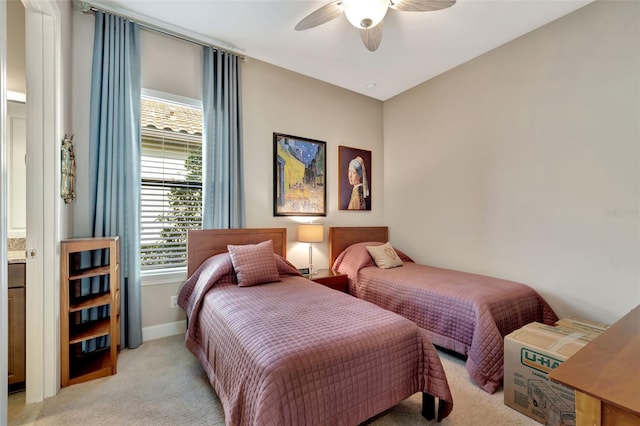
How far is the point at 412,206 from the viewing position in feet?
13.1

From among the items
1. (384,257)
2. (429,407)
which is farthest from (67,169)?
(384,257)

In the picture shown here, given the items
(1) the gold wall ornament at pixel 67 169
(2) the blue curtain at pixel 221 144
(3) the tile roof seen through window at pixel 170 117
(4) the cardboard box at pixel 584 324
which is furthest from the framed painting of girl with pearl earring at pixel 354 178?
(1) the gold wall ornament at pixel 67 169

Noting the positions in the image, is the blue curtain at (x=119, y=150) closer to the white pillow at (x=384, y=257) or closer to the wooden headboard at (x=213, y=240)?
the wooden headboard at (x=213, y=240)

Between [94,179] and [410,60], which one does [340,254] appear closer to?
[410,60]

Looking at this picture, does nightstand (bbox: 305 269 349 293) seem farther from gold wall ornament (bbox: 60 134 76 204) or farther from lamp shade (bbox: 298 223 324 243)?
gold wall ornament (bbox: 60 134 76 204)

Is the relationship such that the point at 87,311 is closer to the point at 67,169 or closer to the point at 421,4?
the point at 67,169

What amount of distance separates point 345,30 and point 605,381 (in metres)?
3.00

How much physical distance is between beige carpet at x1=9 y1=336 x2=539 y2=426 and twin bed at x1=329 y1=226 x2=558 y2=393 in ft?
0.71

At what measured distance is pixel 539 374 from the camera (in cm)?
178

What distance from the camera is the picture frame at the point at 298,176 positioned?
136 inches

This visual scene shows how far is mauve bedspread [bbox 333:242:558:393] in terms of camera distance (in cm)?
210

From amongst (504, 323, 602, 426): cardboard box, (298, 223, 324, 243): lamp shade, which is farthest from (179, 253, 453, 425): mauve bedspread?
(298, 223, 324, 243): lamp shade

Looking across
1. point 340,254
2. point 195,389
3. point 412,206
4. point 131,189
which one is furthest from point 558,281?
point 131,189

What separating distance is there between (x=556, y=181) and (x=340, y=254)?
2407 mm
